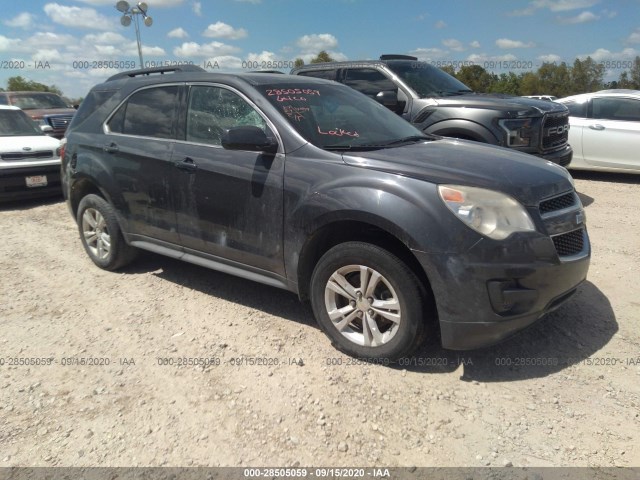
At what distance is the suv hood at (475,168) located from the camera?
2.97 m

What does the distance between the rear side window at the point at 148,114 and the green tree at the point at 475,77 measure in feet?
114

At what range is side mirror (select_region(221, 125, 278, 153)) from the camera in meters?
3.37

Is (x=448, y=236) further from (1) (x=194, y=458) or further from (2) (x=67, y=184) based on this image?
(2) (x=67, y=184)

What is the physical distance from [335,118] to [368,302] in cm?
148

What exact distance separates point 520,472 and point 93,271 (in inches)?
171

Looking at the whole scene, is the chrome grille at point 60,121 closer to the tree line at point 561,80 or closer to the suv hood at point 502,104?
the suv hood at point 502,104

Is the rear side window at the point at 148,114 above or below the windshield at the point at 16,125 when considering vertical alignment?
above

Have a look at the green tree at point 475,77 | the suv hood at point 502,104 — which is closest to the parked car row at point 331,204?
Answer: the suv hood at point 502,104

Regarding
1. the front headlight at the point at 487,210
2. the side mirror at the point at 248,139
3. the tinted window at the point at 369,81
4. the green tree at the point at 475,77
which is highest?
the green tree at the point at 475,77

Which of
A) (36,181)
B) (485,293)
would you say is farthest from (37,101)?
(485,293)

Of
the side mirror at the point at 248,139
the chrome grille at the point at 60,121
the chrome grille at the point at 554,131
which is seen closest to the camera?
the side mirror at the point at 248,139

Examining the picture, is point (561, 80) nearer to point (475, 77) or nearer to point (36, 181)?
point (475, 77)

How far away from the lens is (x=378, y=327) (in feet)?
10.6

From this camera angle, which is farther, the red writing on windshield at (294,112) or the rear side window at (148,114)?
the rear side window at (148,114)
